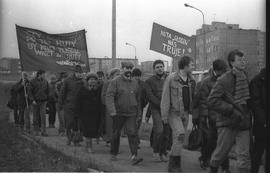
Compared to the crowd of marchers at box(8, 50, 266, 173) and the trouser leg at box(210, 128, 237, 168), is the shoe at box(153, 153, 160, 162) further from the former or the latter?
the trouser leg at box(210, 128, 237, 168)

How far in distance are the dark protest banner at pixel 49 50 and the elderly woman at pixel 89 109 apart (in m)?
1.69

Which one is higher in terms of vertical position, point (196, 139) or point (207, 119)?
point (207, 119)

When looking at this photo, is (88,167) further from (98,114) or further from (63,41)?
(63,41)

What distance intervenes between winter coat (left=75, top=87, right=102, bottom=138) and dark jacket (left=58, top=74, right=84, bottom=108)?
1059mm

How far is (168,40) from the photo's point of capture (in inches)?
484

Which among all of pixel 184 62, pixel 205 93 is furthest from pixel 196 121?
pixel 184 62

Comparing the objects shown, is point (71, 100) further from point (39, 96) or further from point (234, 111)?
point (234, 111)

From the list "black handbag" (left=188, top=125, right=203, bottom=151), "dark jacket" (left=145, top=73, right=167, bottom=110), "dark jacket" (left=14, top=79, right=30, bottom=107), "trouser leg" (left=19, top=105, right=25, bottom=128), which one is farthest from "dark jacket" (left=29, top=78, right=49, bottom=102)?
"black handbag" (left=188, top=125, right=203, bottom=151)

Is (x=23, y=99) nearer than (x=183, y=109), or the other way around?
(x=183, y=109)

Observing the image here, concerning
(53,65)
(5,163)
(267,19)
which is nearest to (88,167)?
(5,163)

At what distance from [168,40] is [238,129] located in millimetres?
6062

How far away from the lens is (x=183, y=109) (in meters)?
7.60

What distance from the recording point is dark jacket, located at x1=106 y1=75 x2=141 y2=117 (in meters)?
8.50

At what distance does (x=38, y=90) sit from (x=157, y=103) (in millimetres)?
4535
